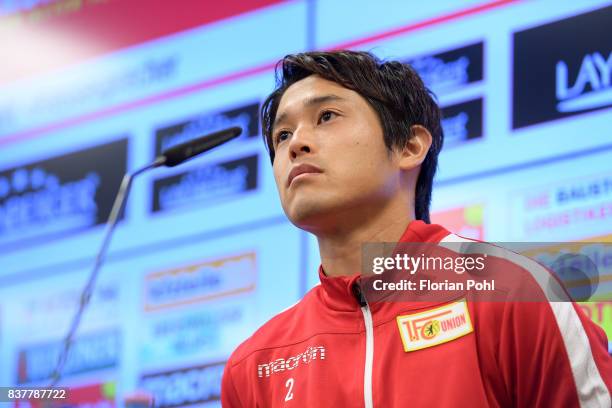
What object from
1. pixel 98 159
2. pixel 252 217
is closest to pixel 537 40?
pixel 252 217

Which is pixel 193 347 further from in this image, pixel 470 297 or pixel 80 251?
pixel 470 297

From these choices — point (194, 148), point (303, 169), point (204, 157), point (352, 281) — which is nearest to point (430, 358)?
point (352, 281)

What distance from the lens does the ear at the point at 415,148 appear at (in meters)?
2.09

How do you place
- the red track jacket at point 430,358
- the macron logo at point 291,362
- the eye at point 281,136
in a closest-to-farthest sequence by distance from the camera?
the red track jacket at point 430,358
the macron logo at point 291,362
the eye at point 281,136

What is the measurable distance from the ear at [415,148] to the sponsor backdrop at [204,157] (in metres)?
0.48

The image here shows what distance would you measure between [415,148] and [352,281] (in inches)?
12.8

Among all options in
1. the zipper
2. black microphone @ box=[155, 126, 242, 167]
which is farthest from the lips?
black microphone @ box=[155, 126, 242, 167]

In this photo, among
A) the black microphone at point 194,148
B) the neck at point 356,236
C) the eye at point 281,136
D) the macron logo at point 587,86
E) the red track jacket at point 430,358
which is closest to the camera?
the red track jacket at point 430,358

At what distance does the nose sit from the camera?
202cm

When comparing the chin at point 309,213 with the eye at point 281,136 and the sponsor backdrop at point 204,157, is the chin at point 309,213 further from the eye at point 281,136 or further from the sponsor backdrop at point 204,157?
the sponsor backdrop at point 204,157

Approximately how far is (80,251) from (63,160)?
1.16ft

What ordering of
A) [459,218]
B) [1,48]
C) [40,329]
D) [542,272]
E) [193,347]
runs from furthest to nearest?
[1,48] < [40,329] < [193,347] < [459,218] < [542,272]

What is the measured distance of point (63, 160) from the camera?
3.54m

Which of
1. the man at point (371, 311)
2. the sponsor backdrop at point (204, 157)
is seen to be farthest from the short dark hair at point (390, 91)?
the sponsor backdrop at point (204, 157)
